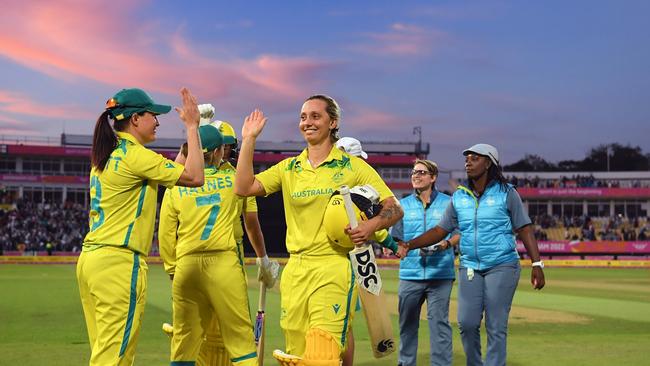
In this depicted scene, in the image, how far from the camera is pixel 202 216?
635 cm

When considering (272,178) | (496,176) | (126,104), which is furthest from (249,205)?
(496,176)

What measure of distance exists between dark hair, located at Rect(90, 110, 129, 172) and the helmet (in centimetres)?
156

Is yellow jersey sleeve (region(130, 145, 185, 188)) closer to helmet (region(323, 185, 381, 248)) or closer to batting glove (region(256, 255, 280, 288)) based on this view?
helmet (region(323, 185, 381, 248))

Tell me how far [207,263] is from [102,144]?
5.05 ft

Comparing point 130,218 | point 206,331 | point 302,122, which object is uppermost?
point 302,122

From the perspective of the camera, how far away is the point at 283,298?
17.2 ft

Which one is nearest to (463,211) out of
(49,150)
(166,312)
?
(166,312)

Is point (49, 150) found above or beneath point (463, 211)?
above

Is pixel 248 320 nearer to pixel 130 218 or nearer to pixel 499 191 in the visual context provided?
pixel 130 218

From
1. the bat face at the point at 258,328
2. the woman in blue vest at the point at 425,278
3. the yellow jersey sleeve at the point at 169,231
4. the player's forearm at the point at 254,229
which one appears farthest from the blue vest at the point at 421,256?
the yellow jersey sleeve at the point at 169,231

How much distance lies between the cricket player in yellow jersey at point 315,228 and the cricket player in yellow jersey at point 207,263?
98 centimetres

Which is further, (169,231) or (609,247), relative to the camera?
(609,247)

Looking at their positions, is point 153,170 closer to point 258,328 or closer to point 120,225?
point 120,225

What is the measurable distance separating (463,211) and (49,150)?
77407 millimetres
